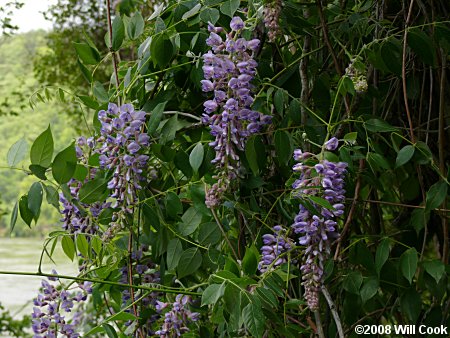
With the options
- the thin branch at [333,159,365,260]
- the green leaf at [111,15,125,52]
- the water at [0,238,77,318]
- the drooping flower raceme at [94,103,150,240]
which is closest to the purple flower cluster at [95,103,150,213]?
the drooping flower raceme at [94,103,150,240]

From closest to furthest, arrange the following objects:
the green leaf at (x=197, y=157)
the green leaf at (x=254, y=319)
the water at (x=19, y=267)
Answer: the green leaf at (x=254, y=319), the green leaf at (x=197, y=157), the water at (x=19, y=267)

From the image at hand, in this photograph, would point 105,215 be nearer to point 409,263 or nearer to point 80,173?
point 80,173

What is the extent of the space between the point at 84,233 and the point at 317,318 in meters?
0.25

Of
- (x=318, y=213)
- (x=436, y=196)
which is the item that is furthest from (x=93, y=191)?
(x=436, y=196)

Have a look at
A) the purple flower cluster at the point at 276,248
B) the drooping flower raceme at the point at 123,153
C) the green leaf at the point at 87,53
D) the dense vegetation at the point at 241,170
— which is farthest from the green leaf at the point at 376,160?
the green leaf at the point at 87,53

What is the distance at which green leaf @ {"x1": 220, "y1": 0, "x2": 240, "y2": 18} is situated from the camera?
0.69 meters

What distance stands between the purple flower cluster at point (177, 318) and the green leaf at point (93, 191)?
0.14 metres

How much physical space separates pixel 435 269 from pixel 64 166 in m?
0.39

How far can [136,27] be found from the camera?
2.52ft

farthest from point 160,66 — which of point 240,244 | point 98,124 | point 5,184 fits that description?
point 5,184

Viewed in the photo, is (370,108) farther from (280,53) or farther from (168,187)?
(168,187)

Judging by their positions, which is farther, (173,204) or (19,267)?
(19,267)

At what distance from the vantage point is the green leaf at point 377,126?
69 cm

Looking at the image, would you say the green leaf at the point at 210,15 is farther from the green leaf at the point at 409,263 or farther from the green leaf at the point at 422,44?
the green leaf at the point at 409,263
